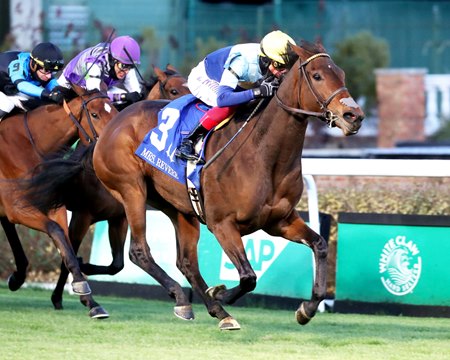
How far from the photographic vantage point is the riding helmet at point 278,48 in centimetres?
712

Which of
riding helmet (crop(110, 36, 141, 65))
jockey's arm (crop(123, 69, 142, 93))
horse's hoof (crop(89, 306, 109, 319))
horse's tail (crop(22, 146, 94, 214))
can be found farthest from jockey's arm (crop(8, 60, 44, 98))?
horse's hoof (crop(89, 306, 109, 319))

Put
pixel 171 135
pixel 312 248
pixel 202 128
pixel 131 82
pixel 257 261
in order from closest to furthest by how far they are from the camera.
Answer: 1. pixel 312 248
2. pixel 202 128
3. pixel 171 135
4. pixel 131 82
5. pixel 257 261

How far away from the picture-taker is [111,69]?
8805mm

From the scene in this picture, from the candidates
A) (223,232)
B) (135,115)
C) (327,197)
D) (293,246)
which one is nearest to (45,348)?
(223,232)

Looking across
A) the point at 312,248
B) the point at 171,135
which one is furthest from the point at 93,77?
the point at 312,248

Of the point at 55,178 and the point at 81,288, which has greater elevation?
the point at 55,178

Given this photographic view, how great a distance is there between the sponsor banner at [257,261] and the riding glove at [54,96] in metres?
1.63

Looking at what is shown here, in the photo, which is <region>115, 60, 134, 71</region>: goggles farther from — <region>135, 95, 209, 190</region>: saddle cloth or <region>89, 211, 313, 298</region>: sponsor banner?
<region>89, 211, 313, 298</region>: sponsor banner

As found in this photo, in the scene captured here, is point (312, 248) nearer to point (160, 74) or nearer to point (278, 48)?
A: point (278, 48)

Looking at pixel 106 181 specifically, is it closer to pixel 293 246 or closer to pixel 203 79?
pixel 203 79

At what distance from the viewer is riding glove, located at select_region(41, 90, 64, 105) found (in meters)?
8.49

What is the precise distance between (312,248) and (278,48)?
1.19 m

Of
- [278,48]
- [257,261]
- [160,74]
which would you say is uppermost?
[278,48]

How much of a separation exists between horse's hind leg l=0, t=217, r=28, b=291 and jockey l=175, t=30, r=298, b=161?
195cm
